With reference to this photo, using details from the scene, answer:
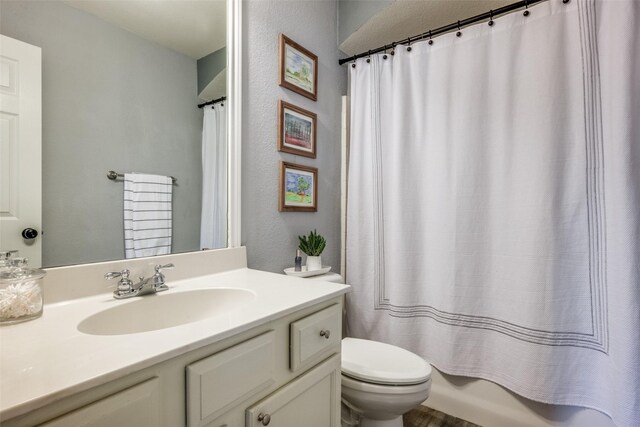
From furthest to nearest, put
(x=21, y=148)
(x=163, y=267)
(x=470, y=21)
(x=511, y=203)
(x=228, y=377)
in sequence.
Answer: (x=470, y=21) < (x=511, y=203) < (x=163, y=267) < (x=21, y=148) < (x=228, y=377)

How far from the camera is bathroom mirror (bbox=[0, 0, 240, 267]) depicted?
821 mm

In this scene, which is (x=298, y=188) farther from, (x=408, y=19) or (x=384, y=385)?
(x=408, y=19)

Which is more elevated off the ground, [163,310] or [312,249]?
[312,249]

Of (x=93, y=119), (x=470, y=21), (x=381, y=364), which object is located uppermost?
(x=470, y=21)

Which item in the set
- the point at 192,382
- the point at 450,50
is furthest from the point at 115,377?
the point at 450,50

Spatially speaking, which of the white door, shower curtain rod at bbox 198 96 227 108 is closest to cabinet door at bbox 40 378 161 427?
the white door

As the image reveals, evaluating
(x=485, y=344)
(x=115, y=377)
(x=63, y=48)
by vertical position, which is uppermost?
(x=63, y=48)

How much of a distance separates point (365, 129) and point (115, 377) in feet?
5.35

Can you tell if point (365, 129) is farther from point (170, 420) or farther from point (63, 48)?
point (170, 420)

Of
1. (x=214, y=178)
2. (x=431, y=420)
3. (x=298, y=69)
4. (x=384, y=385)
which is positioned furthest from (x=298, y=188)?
(x=431, y=420)

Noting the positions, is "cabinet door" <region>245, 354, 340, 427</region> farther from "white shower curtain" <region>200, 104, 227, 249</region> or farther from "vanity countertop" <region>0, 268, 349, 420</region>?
"white shower curtain" <region>200, 104, 227, 249</region>

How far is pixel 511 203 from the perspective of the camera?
141cm

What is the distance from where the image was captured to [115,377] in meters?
0.47

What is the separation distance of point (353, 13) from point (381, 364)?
189 centimetres
